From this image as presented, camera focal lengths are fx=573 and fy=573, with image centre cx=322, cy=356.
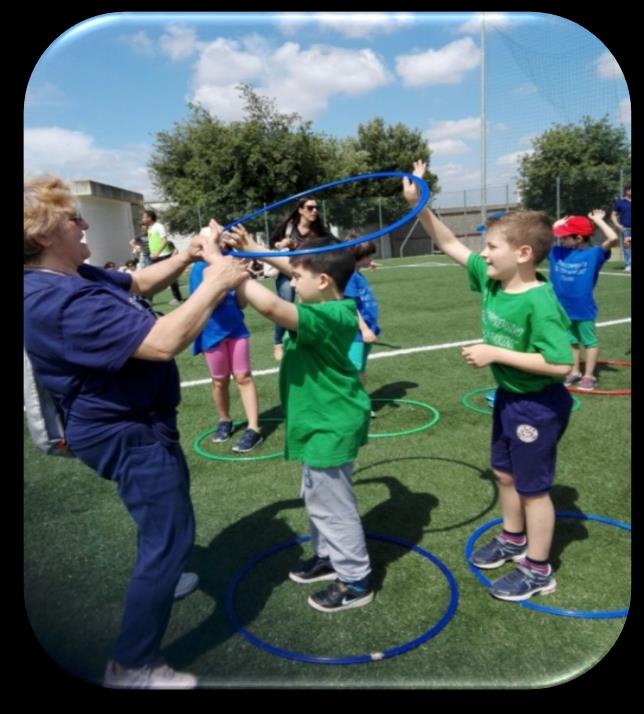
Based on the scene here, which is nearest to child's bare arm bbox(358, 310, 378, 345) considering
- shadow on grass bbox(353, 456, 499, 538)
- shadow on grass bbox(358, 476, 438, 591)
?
shadow on grass bbox(353, 456, 499, 538)

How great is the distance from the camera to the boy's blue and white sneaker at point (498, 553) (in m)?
3.49

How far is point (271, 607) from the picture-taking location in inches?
127

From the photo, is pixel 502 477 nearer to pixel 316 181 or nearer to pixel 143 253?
pixel 143 253

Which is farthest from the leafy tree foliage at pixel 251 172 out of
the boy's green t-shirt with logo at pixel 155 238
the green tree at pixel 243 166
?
the boy's green t-shirt with logo at pixel 155 238

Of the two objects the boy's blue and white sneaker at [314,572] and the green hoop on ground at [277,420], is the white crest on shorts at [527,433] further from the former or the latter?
the green hoop on ground at [277,420]

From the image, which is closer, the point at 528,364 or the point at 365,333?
the point at 528,364

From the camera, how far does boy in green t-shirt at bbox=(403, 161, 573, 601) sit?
2.98 meters

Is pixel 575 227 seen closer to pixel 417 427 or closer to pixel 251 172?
pixel 417 427

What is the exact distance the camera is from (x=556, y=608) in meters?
3.07

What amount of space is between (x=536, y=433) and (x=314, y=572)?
1.54 meters

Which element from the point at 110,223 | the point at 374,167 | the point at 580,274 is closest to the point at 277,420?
the point at 580,274

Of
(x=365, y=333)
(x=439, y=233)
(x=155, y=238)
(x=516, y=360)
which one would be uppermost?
(x=155, y=238)

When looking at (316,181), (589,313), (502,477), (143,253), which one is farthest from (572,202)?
(502,477)

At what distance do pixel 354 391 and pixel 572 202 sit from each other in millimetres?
27155
